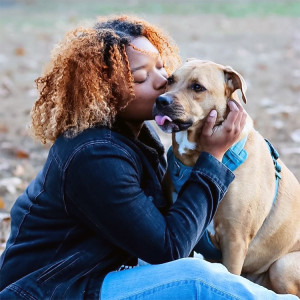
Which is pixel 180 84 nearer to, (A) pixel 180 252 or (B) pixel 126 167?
(B) pixel 126 167

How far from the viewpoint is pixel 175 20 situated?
13875 millimetres

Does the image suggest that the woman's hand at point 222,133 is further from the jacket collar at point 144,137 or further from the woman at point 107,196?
the jacket collar at point 144,137

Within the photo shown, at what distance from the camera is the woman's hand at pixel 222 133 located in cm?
295

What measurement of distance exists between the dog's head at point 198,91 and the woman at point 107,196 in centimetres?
10

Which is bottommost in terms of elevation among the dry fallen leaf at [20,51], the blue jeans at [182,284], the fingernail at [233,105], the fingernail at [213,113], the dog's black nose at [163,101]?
the dry fallen leaf at [20,51]

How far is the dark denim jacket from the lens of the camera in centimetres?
267

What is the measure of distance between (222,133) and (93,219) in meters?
0.71

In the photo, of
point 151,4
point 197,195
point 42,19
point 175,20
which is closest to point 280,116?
point 197,195

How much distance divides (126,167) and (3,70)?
260 inches

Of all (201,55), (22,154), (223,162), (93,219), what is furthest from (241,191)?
(201,55)

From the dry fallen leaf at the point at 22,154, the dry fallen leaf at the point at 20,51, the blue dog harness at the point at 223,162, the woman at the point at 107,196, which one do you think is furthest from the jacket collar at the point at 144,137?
the dry fallen leaf at the point at 20,51

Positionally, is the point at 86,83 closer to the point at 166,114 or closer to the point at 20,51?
the point at 166,114

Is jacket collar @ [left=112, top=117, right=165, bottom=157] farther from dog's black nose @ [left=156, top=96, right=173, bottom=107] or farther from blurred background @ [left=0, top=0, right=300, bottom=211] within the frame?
blurred background @ [left=0, top=0, right=300, bottom=211]

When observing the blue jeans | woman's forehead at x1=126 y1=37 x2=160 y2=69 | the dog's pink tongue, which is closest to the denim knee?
the blue jeans
